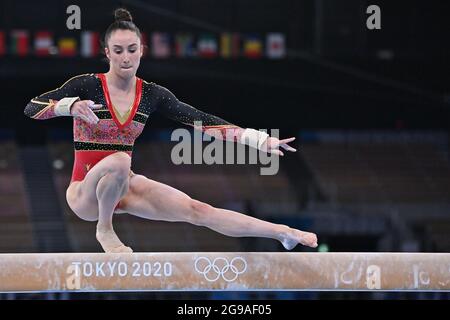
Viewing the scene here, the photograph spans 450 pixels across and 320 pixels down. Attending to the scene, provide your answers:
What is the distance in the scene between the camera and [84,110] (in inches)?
212

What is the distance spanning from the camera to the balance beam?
6594mm

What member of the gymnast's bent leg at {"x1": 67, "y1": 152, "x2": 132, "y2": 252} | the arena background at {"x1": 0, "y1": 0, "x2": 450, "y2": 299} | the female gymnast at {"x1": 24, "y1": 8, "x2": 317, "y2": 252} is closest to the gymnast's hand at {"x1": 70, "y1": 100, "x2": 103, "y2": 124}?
the female gymnast at {"x1": 24, "y1": 8, "x2": 317, "y2": 252}

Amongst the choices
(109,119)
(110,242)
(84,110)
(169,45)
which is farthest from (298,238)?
(169,45)

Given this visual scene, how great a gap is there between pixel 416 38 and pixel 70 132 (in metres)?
5.30

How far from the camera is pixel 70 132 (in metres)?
13.4

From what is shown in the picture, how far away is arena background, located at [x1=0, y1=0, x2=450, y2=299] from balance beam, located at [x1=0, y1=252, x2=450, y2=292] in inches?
141

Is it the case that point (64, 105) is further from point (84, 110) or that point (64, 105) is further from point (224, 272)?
point (224, 272)

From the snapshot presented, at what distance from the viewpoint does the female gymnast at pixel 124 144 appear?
19.2 ft

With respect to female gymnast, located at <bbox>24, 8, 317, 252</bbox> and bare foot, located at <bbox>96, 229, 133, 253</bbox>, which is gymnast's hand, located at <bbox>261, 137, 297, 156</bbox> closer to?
female gymnast, located at <bbox>24, 8, 317, 252</bbox>

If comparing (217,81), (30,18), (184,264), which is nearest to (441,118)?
(217,81)

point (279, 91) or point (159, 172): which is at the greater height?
point (279, 91)

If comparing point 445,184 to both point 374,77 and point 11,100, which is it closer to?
point 374,77
